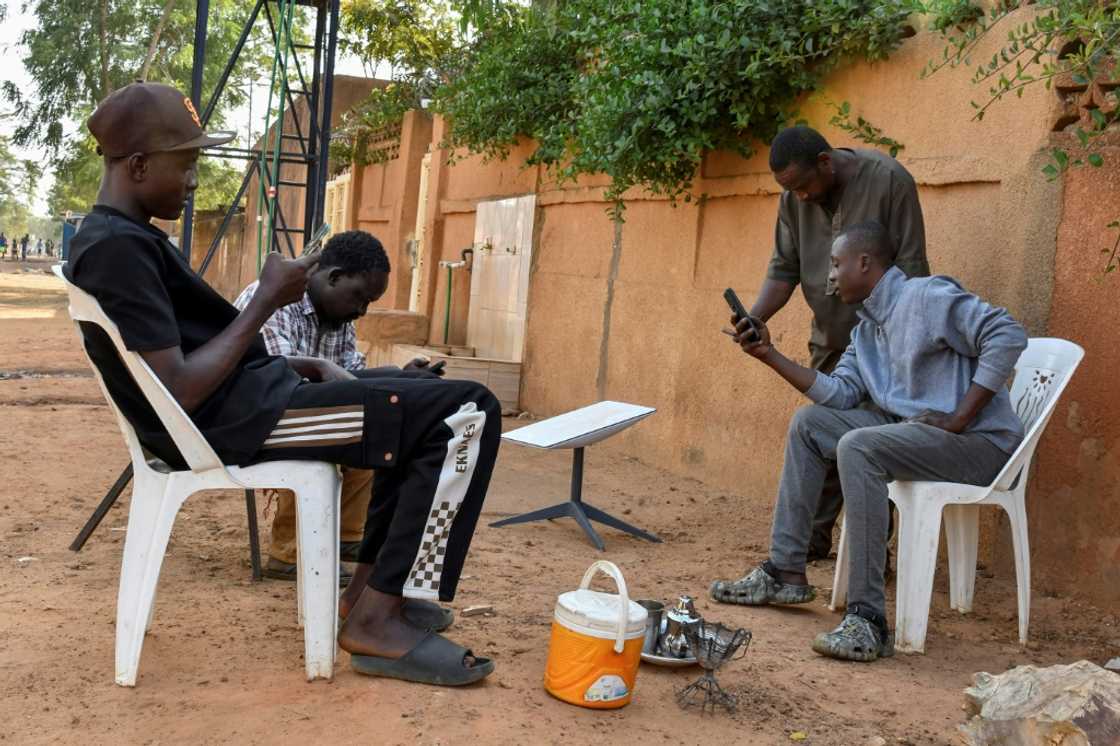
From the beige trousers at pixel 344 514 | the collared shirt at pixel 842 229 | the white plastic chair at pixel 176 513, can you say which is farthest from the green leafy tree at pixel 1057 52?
the white plastic chair at pixel 176 513

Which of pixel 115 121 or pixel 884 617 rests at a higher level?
pixel 115 121

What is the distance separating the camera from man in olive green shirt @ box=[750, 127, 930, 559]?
4.46 m

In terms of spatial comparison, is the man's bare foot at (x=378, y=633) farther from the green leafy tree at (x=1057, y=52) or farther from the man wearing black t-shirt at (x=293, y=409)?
the green leafy tree at (x=1057, y=52)

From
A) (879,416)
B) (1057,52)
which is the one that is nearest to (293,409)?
(879,416)

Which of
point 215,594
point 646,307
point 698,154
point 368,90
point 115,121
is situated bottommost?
point 215,594

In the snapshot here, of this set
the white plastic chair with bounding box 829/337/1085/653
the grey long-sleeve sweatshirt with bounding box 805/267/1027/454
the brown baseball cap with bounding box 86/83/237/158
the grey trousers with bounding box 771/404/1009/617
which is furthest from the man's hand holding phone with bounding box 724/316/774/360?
the brown baseball cap with bounding box 86/83/237/158

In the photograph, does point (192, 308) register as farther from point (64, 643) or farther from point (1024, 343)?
point (1024, 343)

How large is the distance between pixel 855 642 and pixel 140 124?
8.43 feet

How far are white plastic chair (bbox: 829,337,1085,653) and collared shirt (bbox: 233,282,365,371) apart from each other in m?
1.88

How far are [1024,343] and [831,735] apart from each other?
149 centimetres

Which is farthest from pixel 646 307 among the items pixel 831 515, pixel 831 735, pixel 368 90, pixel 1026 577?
pixel 368 90

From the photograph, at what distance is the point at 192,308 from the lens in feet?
9.91

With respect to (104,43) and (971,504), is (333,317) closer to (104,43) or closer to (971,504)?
(971,504)

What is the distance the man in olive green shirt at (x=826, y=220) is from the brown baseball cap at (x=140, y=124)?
7.57 ft
